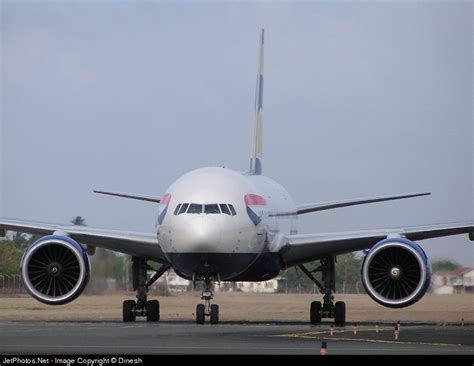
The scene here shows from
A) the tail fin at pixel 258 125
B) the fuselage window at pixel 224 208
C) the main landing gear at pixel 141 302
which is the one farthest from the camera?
the tail fin at pixel 258 125

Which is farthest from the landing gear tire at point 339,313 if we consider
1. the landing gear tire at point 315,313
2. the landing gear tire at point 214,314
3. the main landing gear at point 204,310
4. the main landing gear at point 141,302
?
the main landing gear at point 141,302

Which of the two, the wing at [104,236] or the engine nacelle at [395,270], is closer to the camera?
the engine nacelle at [395,270]

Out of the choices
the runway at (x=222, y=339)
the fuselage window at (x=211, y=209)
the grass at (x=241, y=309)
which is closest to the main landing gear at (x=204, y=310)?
the runway at (x=222, y=339)

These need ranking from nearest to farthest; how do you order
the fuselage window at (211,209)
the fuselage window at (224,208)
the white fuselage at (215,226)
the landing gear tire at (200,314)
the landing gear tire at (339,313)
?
the landing gear tire at (200,314)
the white fuselage at (215,226)
the fuselage window at (211,209)
the fuselage window at (224,208)
the landing gear tire at (339,313)

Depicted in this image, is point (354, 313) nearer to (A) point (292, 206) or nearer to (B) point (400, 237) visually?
(A) point (292, 206)

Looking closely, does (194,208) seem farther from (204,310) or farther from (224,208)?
(204,310)

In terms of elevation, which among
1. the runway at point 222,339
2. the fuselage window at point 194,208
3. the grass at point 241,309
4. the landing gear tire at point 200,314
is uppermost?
the fuselage window at point 194,208

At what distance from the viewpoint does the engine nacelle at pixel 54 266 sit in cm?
2947

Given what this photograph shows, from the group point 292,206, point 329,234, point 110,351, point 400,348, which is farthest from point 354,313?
point 110,351

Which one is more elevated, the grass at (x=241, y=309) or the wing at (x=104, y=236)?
the wing at (x=104, y=236)

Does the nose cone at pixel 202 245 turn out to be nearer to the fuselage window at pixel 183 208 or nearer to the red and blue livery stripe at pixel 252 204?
the fuselage window at pixel 183 208

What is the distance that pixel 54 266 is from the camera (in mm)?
29578

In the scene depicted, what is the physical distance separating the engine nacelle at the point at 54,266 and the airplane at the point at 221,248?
22mm

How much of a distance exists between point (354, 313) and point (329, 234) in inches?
238
